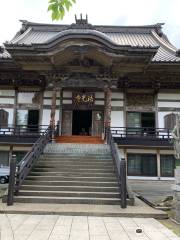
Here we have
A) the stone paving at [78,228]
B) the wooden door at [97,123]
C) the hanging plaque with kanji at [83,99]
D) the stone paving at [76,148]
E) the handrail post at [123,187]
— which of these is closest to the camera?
the stone paving at [78,228]

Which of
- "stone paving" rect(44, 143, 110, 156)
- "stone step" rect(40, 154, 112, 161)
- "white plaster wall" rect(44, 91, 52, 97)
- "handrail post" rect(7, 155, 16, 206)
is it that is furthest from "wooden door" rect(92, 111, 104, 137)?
"handrail post" rect(7, 155, 16, 206)

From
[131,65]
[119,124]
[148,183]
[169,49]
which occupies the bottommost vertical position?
[148,183]

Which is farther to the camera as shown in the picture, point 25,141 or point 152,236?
point 25,141

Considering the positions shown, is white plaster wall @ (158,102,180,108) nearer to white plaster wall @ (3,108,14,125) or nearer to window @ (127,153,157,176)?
window @ (127,153,157,176)

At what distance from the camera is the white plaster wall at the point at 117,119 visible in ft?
61.5

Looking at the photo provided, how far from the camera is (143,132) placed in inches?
707

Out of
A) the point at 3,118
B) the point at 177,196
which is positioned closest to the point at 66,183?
the point at 177,196

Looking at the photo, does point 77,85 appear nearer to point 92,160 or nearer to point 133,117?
point 133,117

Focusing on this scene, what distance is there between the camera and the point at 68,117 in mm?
18797

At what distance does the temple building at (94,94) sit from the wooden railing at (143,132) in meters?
0.03

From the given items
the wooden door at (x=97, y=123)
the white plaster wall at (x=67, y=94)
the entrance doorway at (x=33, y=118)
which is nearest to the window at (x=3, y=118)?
the entrance doorway at (x=33, y=118)

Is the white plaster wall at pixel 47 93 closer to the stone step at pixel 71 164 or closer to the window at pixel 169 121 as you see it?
the stone step at pixel 71 164

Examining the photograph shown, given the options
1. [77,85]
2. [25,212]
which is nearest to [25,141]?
[77,85]

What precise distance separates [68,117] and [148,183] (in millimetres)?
6307
